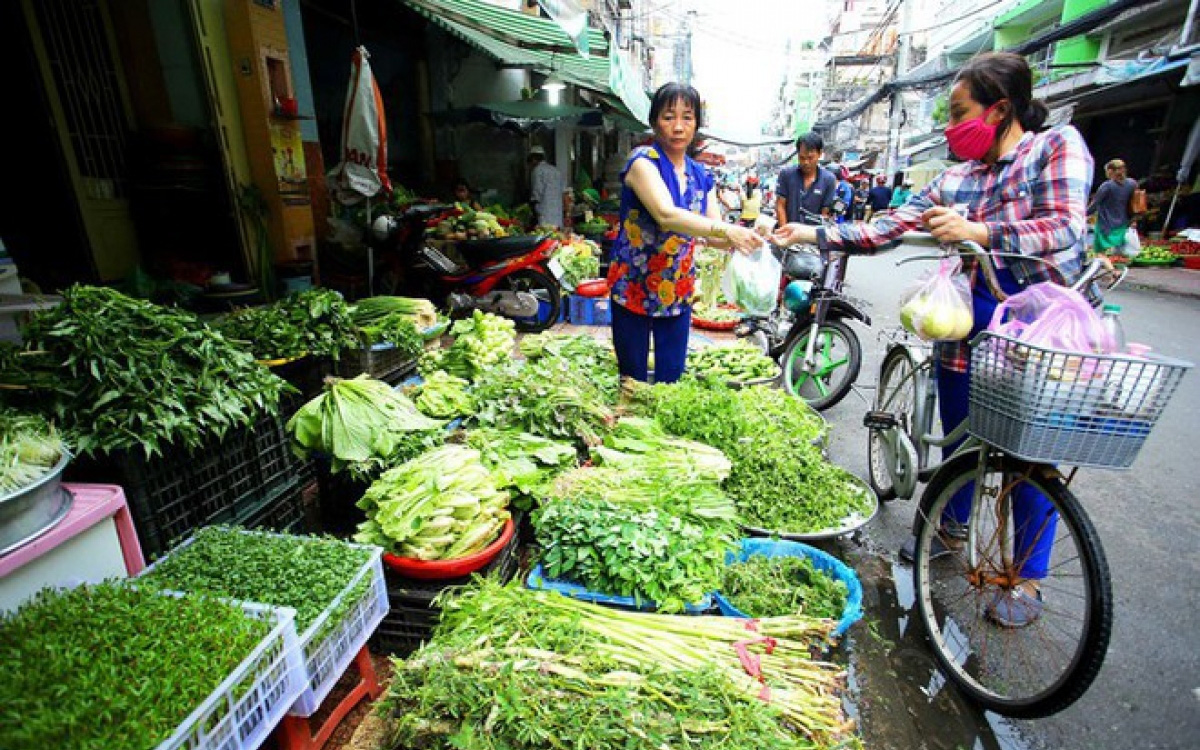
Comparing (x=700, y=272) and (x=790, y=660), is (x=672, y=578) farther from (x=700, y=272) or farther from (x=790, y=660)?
(x=700, y=272)

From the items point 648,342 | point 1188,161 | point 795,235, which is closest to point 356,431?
point 648,342

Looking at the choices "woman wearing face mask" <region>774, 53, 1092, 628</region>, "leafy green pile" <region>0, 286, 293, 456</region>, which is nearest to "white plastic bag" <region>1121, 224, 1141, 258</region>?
"woman wearing face mask" <region>774, 53, 1092, 628</region>

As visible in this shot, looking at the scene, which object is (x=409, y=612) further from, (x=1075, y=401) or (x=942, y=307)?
(x=942, y=307)

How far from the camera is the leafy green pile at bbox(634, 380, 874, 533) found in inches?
116

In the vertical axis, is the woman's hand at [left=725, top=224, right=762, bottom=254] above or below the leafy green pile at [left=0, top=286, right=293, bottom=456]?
above

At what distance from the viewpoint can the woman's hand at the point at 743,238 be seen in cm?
321

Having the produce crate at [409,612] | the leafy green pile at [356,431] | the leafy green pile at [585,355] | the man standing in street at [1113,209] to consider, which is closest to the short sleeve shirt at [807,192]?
the leafy green pile at [585,355]

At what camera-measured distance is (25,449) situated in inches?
69.8

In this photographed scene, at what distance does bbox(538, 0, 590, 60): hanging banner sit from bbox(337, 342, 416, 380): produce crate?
418 centimetres

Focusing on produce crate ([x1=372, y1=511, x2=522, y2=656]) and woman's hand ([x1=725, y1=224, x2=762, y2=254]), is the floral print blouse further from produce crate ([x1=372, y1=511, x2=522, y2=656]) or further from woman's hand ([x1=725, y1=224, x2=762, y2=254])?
produce crate ([x1=372, y1=511, x2=522, y2=656])

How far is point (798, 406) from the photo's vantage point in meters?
3.93

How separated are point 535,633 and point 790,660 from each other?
869mm

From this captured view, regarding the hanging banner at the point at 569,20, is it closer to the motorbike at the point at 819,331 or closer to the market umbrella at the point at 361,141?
the market umbrella at the point at 361,141

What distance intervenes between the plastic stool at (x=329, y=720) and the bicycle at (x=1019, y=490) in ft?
7.78
